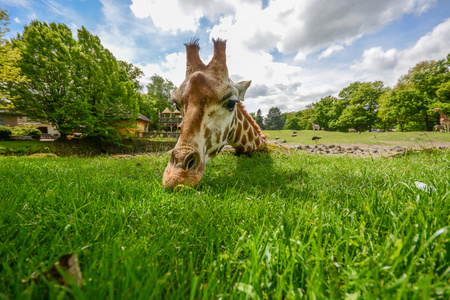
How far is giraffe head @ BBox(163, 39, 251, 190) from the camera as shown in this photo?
192cm

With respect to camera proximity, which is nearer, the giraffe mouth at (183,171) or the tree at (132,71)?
the giraffe mouth at (183,171)

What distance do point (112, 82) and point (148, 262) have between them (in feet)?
61.5

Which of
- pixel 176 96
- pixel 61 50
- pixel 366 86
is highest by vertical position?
pixel 366 86

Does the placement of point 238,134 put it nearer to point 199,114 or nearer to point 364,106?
point 199,114

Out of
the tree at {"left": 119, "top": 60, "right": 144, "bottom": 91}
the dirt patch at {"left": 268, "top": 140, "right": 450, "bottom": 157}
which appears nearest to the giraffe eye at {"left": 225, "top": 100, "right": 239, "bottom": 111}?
the dirt patch at {"left": 268, "top": 140, "right": 450, "bottom": 157}

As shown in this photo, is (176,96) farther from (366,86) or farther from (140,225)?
(366,86)

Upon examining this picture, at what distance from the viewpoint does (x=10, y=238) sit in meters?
0.88

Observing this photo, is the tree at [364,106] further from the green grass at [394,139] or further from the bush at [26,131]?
the bush at [26,131]

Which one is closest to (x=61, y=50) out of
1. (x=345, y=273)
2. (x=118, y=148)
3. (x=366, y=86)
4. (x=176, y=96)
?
(x=118, y=148)

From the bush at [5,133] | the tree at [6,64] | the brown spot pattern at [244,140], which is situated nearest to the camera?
the brown spot pattern at [244,140]

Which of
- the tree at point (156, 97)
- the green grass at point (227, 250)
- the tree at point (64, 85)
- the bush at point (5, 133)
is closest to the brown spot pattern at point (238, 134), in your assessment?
the green grass at point (227, 250)

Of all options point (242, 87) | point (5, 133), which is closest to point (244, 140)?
point (242, 87)

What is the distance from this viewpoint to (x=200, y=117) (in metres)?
2.27

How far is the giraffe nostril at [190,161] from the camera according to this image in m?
1.92
